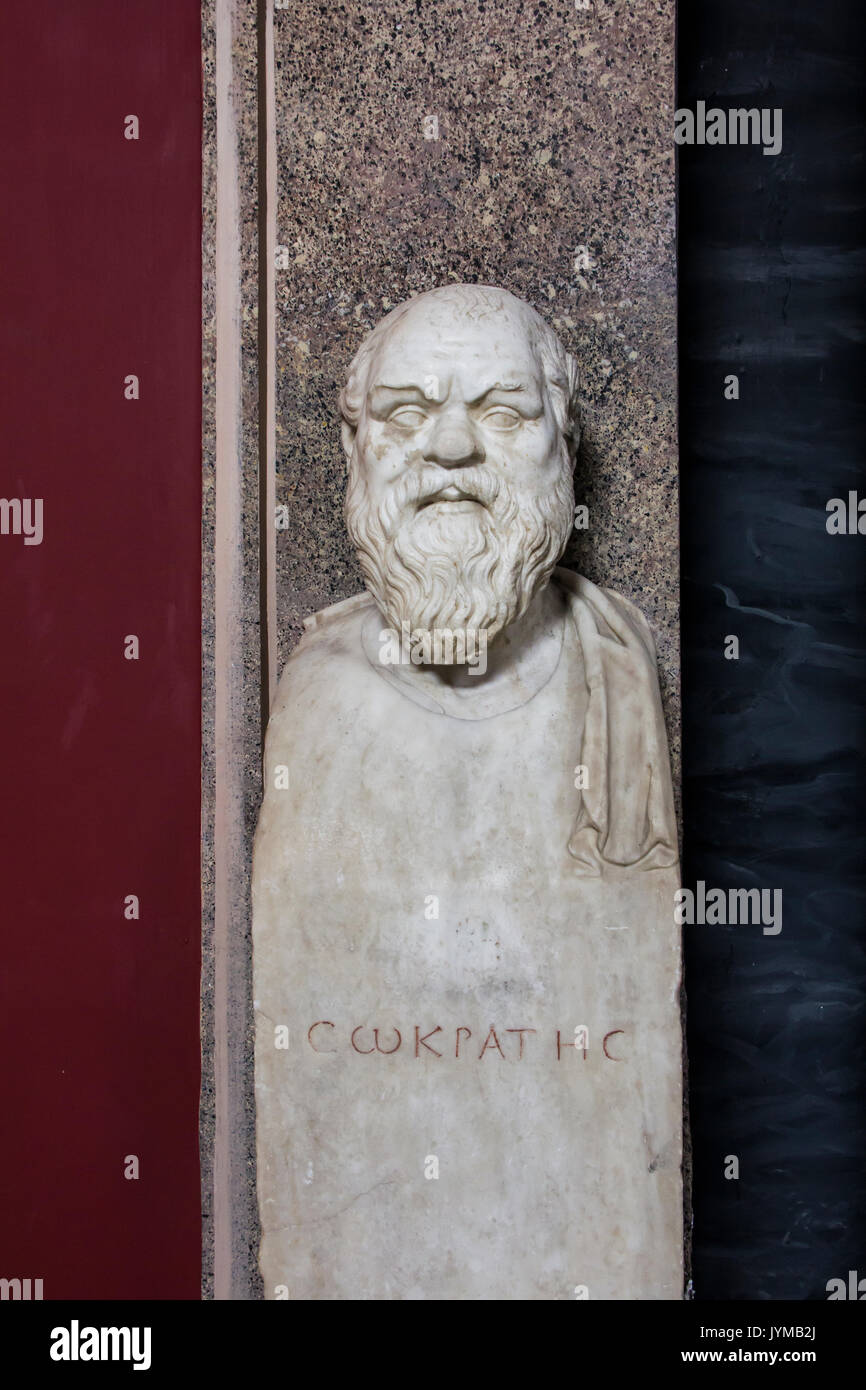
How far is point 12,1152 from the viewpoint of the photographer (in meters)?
2.52

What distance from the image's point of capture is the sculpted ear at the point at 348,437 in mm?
1995

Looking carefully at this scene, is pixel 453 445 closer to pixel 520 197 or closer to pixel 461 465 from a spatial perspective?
pixel 461 465

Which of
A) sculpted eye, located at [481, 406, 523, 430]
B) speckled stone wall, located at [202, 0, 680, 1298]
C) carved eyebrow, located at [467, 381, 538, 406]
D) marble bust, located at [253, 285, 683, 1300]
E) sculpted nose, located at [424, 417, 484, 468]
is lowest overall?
marble bust, located at [253, 285, 683, 1300]

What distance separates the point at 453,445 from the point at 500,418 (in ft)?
0.32

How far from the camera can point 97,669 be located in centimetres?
250

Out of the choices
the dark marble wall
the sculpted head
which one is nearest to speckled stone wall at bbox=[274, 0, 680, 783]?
the sculpted head

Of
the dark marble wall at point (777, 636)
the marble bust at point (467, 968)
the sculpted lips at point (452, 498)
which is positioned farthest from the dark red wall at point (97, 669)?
the dark marble wall at point (777, 636)

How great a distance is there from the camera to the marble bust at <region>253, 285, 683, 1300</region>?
1.88 metres

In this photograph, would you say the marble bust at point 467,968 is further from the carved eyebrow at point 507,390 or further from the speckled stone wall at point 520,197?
the speckled stone wall at point 520,197

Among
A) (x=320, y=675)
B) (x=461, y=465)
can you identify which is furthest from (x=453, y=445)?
(x=320, y=675)

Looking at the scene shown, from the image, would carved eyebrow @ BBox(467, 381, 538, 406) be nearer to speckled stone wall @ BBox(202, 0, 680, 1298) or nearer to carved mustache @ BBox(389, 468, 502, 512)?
carved mustache @ BBox(389, 468, 502, 512)

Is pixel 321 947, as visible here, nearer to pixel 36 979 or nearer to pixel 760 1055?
pixel 36 979

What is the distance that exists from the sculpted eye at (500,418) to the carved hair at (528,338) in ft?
0.34

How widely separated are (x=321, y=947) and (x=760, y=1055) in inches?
50.7
